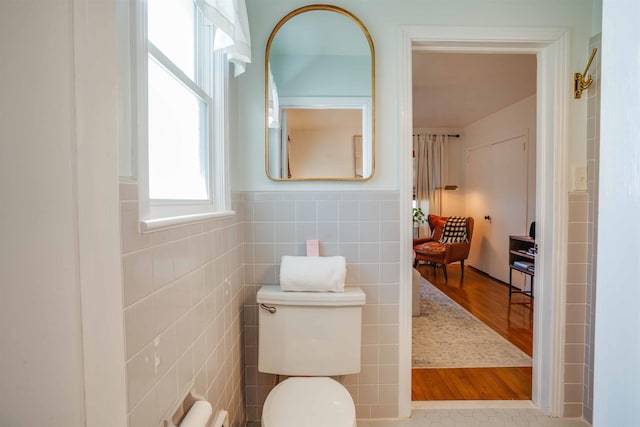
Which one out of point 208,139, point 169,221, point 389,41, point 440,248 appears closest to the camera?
point 169,221

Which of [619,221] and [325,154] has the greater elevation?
[325,154]

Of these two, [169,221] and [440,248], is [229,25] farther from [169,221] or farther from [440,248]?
[440,248]

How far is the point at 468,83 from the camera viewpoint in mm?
3299

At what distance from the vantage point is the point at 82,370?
0.56 metres

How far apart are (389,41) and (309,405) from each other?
1.74 metres

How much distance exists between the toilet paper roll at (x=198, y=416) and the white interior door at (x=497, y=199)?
14.1 ft

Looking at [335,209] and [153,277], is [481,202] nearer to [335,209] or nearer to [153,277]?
[335,209]

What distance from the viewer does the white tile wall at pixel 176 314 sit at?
0.66 m

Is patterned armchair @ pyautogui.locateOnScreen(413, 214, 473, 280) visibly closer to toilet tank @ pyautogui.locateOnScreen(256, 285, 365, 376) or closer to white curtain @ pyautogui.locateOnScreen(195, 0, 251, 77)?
toilet tank @ pyautogui.locateOnScreen(256, 285, 365, 376)

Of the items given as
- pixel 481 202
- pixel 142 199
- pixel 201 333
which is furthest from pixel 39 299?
pixel 481 202

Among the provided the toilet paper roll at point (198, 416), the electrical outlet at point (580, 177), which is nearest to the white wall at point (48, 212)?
the toilet paper roll at point (198, 416)

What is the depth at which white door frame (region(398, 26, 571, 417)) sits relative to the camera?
1.54 meters

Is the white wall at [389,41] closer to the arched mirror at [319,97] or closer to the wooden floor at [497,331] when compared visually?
the arched mirror at [319,97]

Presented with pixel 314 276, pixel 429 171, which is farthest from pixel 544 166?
pixel 429 171
